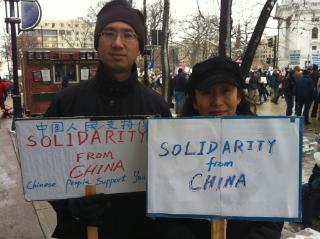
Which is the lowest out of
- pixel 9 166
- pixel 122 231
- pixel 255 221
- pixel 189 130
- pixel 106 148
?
pixel 9 166

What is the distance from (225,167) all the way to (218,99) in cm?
39

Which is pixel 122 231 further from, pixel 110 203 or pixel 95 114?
pixel 95 114

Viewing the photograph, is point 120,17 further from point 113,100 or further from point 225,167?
point 225,167

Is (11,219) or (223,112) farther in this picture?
(11,219)

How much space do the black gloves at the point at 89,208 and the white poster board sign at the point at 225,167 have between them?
0.27 meters

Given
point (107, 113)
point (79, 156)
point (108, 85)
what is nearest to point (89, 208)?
point (79, 156)

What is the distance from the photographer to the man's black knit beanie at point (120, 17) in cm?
219

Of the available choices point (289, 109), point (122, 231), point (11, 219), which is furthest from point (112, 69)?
point (289, 109)

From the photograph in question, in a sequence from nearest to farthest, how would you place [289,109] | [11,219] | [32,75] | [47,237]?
1. [47,237]
2. [11,219]
3. [289,109]
4. [32,75]

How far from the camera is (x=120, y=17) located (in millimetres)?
2188

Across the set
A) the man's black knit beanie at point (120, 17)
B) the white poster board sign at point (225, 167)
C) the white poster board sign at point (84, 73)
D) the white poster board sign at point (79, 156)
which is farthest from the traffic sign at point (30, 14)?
the white poster board sign at point (225, 167)

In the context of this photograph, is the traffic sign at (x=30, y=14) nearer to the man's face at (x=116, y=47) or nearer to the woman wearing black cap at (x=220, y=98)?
the man's face at (x=116, y=47)

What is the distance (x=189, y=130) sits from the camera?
1.84 m

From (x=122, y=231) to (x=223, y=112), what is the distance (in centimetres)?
85
